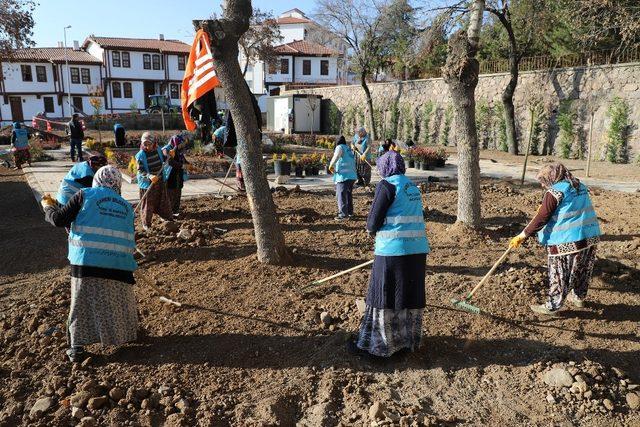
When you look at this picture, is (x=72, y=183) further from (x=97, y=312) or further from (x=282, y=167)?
(x=282, y=167)

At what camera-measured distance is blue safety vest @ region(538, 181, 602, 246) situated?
453 centimetres

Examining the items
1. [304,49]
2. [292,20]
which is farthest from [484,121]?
[292,20]

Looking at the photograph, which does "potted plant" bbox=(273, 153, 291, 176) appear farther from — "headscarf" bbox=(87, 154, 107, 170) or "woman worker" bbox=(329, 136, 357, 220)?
"headscarf" bbox=(87, 154, 107, 170)

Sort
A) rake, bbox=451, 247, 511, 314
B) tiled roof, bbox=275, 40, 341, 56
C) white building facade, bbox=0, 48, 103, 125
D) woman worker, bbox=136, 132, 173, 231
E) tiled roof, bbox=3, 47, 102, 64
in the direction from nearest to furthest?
rake, bbox=451, 247, 511, 314
woman worker, bbox=136, 132, 173, 231
white building facade, bbox=0, 48, 103, 125
tiled roof, bbox=3, 47, 102, 64
tiled roof, bbox=275, 40, 341, 56

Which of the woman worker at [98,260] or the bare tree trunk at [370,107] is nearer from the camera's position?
the woman worker at [98,260]

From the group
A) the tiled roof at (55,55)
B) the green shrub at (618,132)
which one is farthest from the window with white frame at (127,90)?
the green shrub at (618,132)

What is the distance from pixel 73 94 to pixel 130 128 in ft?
45.7

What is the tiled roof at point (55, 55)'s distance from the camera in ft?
138

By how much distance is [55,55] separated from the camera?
1735 inches

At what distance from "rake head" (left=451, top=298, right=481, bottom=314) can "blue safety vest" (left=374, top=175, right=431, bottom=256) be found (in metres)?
1.16

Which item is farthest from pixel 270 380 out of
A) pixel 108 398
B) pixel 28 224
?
pixel 28 224

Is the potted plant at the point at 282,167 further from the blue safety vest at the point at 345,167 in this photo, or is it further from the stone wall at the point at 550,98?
the stone wall at the point at 550,98

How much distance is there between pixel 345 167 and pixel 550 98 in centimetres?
1423

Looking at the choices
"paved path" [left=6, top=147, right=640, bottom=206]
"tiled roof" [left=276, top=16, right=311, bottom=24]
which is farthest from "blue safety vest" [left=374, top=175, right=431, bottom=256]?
"tiled roof" [left=276, top=16, right=311, bottom=24]
